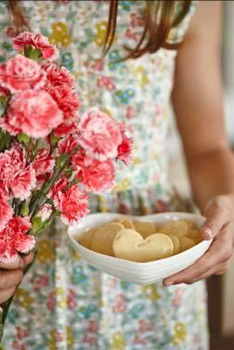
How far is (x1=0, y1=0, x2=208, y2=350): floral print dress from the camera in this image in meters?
0.88

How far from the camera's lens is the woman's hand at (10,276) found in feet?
2.04

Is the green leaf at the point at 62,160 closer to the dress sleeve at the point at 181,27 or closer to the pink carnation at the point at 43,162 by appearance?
the pink carnation at the point at 43,162

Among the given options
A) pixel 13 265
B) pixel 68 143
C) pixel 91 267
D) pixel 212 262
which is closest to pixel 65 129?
pixel 68 143

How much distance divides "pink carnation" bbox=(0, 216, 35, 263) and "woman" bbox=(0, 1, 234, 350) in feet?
1.12

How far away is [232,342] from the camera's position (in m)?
1.89

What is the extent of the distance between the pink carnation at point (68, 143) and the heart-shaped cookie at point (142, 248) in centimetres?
Answer: 18

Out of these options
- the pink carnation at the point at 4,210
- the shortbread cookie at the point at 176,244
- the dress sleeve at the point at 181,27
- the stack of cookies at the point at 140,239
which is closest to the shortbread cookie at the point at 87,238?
the stack of cookies at the point at 140,239

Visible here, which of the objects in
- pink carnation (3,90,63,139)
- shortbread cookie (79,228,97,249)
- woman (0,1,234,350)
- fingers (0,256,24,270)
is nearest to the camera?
pink carnation (3,90,63,139)

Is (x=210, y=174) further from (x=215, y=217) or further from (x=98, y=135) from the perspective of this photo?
(x=98, y=135)

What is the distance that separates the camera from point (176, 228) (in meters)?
0.73

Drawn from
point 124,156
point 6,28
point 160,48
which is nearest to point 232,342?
point 160,48

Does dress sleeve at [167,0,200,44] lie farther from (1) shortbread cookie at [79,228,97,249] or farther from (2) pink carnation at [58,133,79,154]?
(2) pink carnation at [58,133,79,154]

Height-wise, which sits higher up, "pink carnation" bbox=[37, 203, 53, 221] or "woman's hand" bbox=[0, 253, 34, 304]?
"pink carnation" bbox=[37, 203, 53, 221]

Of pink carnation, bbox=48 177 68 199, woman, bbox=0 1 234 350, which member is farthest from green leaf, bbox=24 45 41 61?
woman, bbox=0 1 234 350
